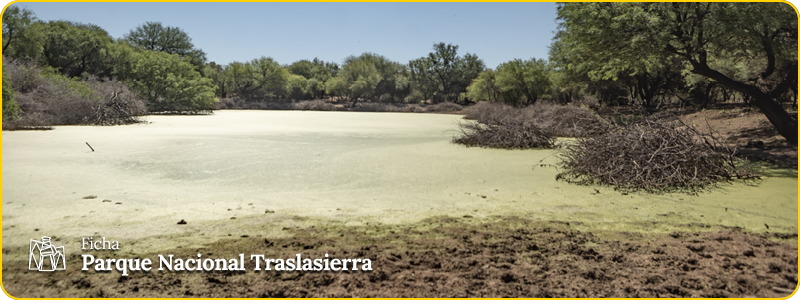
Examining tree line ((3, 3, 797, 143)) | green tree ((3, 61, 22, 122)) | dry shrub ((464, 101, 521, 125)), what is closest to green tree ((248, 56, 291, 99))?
tree line ((3, 3, 797, 143))

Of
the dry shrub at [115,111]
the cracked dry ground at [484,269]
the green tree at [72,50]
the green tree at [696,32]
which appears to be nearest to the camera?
the cracked dry ground at [484,269]

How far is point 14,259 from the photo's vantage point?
3.63 metres

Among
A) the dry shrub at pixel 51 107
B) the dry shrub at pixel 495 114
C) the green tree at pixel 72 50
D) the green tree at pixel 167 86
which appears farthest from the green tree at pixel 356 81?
the dry shrub at pixel 51 107

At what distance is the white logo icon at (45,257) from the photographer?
11.3 feet

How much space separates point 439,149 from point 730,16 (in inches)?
322

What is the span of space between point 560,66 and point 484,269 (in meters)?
26.9

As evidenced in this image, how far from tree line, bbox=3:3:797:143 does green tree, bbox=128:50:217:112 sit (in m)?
0.09

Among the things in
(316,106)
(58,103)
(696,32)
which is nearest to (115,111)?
(58,103)

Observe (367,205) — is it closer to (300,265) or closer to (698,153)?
(300,265)

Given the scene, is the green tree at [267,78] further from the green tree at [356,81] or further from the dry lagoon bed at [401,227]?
the dry lagoon bed at [401,227]

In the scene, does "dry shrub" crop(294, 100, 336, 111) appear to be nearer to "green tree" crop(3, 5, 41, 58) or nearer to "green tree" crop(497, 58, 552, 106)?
"green tree" crop(497, 58, 552, 106)

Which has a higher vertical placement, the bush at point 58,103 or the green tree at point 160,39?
the green tree at point 160,39

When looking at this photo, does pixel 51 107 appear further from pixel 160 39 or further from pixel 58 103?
pixel 160 39

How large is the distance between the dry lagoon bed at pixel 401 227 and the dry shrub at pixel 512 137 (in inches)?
154
